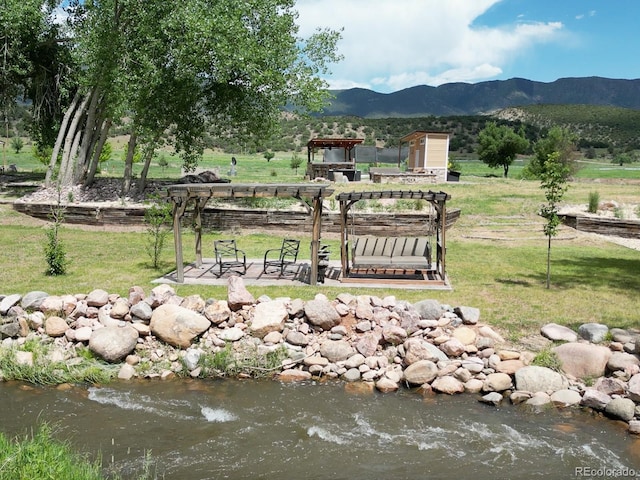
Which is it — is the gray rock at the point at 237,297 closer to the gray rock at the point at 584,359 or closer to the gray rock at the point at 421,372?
the gray rock at the point at 421,372

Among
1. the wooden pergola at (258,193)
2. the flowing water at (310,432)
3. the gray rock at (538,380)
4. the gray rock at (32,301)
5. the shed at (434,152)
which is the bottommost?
the flowing water at (310,432)

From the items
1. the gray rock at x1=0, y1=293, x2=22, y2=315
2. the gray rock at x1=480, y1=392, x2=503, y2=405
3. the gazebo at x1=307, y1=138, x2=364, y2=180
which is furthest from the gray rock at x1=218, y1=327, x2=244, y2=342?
the gazebo at x1=307, y1=138, x2=364, y2=180

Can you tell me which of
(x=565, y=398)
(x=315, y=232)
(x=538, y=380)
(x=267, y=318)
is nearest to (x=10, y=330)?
(x=267, y=318)

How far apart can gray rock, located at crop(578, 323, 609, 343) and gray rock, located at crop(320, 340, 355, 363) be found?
3.65 meters

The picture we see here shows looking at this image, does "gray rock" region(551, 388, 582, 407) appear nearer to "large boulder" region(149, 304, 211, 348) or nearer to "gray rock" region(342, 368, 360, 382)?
"gray rock" region(342, 368, 360, 382)

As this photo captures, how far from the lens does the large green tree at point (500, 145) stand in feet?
128

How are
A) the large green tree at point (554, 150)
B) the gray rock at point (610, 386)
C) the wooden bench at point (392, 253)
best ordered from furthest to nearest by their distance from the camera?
the large green tree at point (554, 150) → the wooden bench at point (392, 253) → the gray rock at point (610, 386)

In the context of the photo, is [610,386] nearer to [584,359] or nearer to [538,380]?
[584,359]

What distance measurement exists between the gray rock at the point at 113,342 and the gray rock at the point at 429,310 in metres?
4.65

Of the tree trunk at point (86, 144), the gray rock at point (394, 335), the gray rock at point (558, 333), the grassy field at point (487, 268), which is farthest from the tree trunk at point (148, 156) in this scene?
the gray rock at point (558, 333)

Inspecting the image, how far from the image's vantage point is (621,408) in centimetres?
711

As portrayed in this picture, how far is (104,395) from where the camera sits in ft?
25.3

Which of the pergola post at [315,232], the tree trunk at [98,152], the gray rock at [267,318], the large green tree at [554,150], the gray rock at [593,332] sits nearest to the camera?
the gray rock at [593,332]

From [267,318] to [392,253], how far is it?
4.23m
